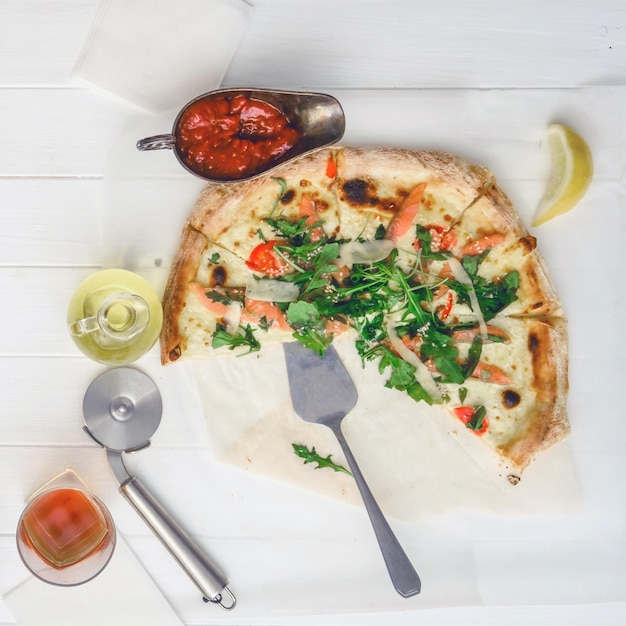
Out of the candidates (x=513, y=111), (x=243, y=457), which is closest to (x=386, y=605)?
(x=243, y=457)

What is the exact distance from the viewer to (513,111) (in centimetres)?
324

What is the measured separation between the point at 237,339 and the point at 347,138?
4.02 ft

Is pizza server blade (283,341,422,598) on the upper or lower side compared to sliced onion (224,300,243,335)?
lower

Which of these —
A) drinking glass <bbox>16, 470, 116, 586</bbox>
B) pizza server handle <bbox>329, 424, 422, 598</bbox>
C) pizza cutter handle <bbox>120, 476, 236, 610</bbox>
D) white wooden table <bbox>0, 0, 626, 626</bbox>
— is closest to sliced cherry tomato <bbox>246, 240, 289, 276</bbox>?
white wooden table <bbox>0, 0, 626, 626</bbox>

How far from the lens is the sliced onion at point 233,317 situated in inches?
122

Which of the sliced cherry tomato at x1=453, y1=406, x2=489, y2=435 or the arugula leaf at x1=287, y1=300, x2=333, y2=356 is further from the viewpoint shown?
the sliced cherry tomato at x1=453, y1=406, x2=489, y2=435

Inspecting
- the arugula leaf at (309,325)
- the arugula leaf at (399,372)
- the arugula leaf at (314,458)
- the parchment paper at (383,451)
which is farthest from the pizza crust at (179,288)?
the arugula leaf at (399,372)

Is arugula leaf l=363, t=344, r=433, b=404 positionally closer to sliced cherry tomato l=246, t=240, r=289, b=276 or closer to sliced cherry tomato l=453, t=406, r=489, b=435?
sliced cherry tomato l=453, t=406, r=489, b=435

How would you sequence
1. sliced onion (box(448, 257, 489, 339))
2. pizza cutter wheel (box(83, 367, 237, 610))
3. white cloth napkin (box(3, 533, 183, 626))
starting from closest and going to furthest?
sliced onion (box(448, 257, 489, 339)), pizza cutter wheel (box(83, 367, 237, 610)), white cloth napkin (box(3, 533, 183, 626))

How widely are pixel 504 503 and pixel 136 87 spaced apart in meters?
3.00

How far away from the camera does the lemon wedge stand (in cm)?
310

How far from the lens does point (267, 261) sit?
10.1ft

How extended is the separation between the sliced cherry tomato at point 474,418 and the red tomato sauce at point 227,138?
163 cm

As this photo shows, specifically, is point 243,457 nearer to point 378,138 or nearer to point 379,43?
point 378,138
